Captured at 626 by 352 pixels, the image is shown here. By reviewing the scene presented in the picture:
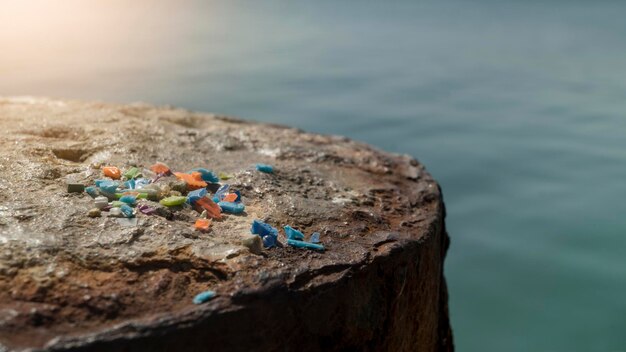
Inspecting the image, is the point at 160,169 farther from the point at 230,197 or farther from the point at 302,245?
the point at 302,245

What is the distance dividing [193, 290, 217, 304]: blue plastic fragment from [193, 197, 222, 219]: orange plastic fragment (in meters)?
0.30

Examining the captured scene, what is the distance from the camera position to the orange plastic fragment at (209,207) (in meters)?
1.53

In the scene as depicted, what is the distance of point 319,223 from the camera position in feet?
5.16

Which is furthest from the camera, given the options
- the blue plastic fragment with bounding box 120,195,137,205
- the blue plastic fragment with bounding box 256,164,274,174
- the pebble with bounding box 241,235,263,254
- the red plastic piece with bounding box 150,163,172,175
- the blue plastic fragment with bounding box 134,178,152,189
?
the blue plastic fragment with bounding box 256,164,274,174

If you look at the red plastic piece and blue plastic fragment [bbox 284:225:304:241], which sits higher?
the red plastic piece

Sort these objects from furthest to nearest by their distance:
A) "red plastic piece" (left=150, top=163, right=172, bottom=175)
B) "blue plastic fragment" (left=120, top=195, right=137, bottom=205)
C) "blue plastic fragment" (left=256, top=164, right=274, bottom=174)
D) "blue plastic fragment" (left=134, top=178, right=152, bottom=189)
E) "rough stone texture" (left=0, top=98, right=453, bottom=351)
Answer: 1. "blue plastic fragment" (left=256, top=164, right=274, bottom=174)
2. "red plastic piece" (left=150, top=163, right=172, bottom=175)
3. "blue plastic fragment" (left=134, top=178, right=152, bottom=189)
4. "blue plastic fragment" (left=120, top=195, right=137, bottom=205)
5. "rough stone texture" (left=0, top=98, right=453, bottom=351)

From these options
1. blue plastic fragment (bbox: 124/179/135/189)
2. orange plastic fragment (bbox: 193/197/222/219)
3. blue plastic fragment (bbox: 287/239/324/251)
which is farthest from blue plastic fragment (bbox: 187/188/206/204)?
blue plastic fragment (bbox: 287/239/324/251)

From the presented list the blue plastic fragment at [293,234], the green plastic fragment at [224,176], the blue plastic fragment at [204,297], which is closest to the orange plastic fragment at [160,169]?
the green plastic fragment at [224,176]

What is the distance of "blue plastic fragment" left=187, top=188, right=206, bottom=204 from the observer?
1560mm

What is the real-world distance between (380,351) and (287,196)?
394 mm

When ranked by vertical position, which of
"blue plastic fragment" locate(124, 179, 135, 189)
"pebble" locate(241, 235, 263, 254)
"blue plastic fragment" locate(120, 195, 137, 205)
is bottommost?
"pebble" locate(241, 235, 263, 254)

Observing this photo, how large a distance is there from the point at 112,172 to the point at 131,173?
4 centimetres

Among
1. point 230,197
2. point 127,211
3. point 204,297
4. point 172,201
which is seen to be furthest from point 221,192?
point 204,297

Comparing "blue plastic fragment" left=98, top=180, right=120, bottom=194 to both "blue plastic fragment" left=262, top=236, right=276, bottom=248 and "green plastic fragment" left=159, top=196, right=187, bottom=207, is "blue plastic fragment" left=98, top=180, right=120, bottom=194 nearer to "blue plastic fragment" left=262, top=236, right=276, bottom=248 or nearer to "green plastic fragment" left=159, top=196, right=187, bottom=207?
"green plastic fragment" left=159, top=196, right=187, bottom=207
